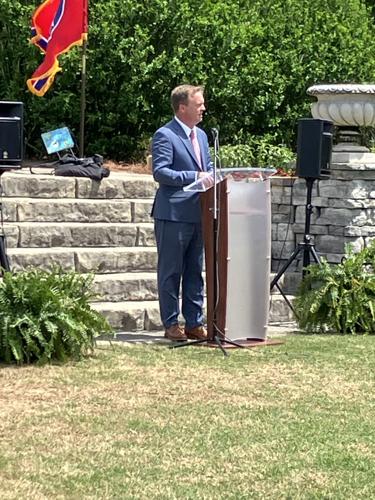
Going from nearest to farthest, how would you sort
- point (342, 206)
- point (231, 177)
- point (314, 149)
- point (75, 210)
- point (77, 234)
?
1. point (231, 177)
2. point (314, 149)
3. point (77, 234)
4. point (75, 210)
5. point (342, 206)

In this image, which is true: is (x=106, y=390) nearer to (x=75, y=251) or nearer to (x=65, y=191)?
(x=75, y=251)

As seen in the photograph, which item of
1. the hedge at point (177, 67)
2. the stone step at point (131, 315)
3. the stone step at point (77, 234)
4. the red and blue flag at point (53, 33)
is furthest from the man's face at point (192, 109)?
the hedge at point (177, 67)

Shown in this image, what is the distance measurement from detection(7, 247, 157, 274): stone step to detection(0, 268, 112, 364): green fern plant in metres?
2.05

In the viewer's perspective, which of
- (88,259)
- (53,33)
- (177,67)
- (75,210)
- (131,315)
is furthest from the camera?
(177,67)

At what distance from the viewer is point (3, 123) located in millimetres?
8688

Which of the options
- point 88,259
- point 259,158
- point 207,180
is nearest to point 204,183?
point 207,180

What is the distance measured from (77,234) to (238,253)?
2610mm

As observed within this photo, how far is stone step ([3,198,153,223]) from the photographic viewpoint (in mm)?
10328

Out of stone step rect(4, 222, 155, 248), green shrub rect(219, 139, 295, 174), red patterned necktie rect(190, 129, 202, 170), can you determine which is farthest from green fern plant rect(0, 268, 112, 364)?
green shrub rect(219, 139, 295, 174)

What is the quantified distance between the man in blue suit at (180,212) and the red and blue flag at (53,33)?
15.8ft

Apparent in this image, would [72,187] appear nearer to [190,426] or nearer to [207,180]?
[207,180]

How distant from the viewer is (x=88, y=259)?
9.78 metres

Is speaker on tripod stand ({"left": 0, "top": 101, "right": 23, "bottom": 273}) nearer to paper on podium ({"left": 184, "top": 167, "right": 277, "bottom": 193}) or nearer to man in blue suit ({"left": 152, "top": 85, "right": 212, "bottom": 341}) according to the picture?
man in blue suit ({"left": 152, "top": 85, "right": 212, "bottom": 341})

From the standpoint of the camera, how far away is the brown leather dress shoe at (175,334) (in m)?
8.23
